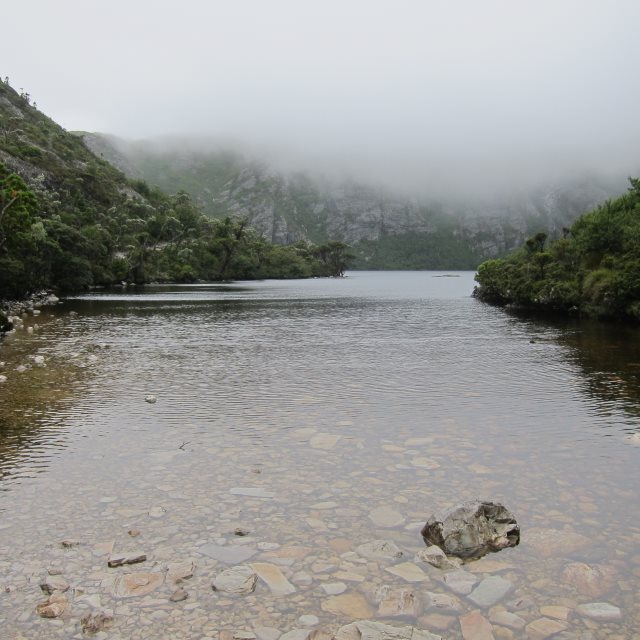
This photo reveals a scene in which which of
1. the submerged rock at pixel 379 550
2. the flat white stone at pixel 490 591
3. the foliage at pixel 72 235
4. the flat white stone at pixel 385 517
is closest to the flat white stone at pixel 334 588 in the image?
the submerged rock at pixel 379 550

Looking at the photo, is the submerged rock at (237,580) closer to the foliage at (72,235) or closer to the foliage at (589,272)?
the foliage at (589,272)

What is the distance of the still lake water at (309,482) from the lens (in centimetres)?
859

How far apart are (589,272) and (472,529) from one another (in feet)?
213

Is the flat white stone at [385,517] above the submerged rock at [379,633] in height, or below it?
below

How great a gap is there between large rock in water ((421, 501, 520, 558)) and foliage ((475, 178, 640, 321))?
49.0 m

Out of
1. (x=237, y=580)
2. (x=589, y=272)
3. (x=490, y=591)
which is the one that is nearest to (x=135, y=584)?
(x=237, y=580)

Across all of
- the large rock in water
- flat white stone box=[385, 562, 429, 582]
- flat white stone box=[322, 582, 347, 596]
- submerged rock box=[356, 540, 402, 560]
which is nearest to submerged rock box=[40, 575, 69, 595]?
flat white stone box=[322, 582, 347, 596]

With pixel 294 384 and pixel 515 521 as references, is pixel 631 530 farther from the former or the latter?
pixel 294 384

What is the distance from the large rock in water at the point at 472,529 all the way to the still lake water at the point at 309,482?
29 centimetres

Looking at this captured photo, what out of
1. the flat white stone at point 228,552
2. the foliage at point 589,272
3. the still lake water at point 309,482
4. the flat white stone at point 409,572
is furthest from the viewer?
the foliage at point 589,272

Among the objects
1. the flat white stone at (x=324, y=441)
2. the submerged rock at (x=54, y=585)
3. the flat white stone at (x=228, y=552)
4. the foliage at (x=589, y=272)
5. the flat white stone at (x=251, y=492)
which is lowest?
the flat white stone at (x=324, y=441)

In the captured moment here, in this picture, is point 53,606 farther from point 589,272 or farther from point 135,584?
point 589,272

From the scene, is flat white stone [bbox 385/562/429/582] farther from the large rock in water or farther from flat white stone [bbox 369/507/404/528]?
flat white stone [bbox 369/507/404/528]

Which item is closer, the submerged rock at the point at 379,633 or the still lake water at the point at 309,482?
the submerged rock at the point at 379,633
